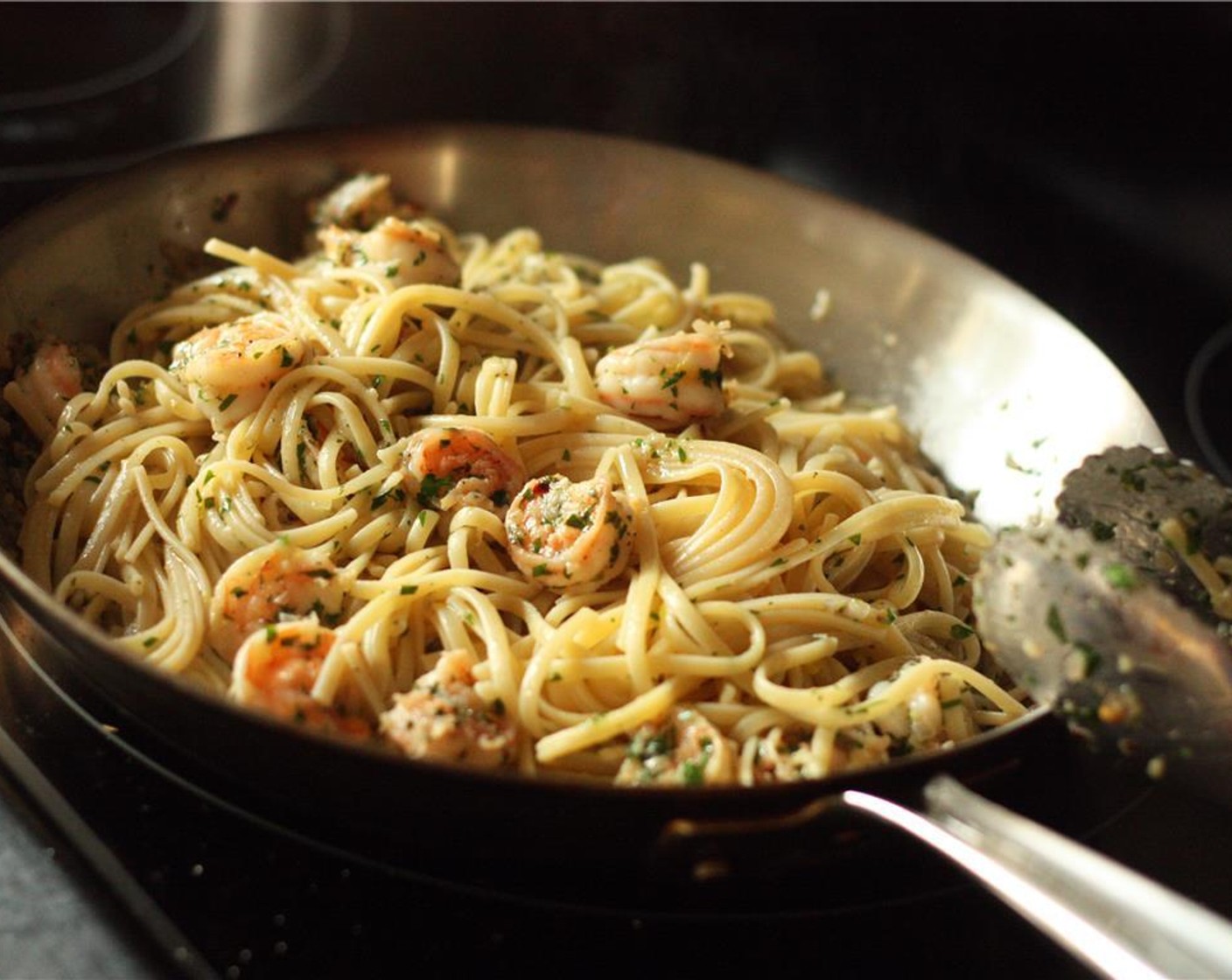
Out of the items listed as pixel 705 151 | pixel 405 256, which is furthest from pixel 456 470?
pixel 705 151

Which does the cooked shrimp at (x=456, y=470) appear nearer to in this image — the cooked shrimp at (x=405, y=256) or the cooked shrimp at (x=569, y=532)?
the cooked shrimp at (x=569, y=532)

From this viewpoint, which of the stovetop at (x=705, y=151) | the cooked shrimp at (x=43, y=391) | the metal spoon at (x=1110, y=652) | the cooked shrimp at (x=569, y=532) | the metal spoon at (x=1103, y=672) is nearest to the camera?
the metal spoon at (x=1103, y=672)

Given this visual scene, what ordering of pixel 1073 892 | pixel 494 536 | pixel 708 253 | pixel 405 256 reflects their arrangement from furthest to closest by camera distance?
pixel 708 253 < pixel 405 256 < pixel 494 536 < pixel 1073 892

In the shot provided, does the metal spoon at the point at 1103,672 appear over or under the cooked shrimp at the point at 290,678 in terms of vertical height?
over

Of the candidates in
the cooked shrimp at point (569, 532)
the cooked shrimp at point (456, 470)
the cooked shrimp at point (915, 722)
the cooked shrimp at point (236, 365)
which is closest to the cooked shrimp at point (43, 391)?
the cooked shrimp at point (236, 365)

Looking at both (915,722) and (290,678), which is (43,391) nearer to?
(290,678)

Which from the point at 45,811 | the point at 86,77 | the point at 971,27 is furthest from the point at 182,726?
the point at 971,27

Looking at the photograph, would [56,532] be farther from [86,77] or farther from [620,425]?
[86,77]
